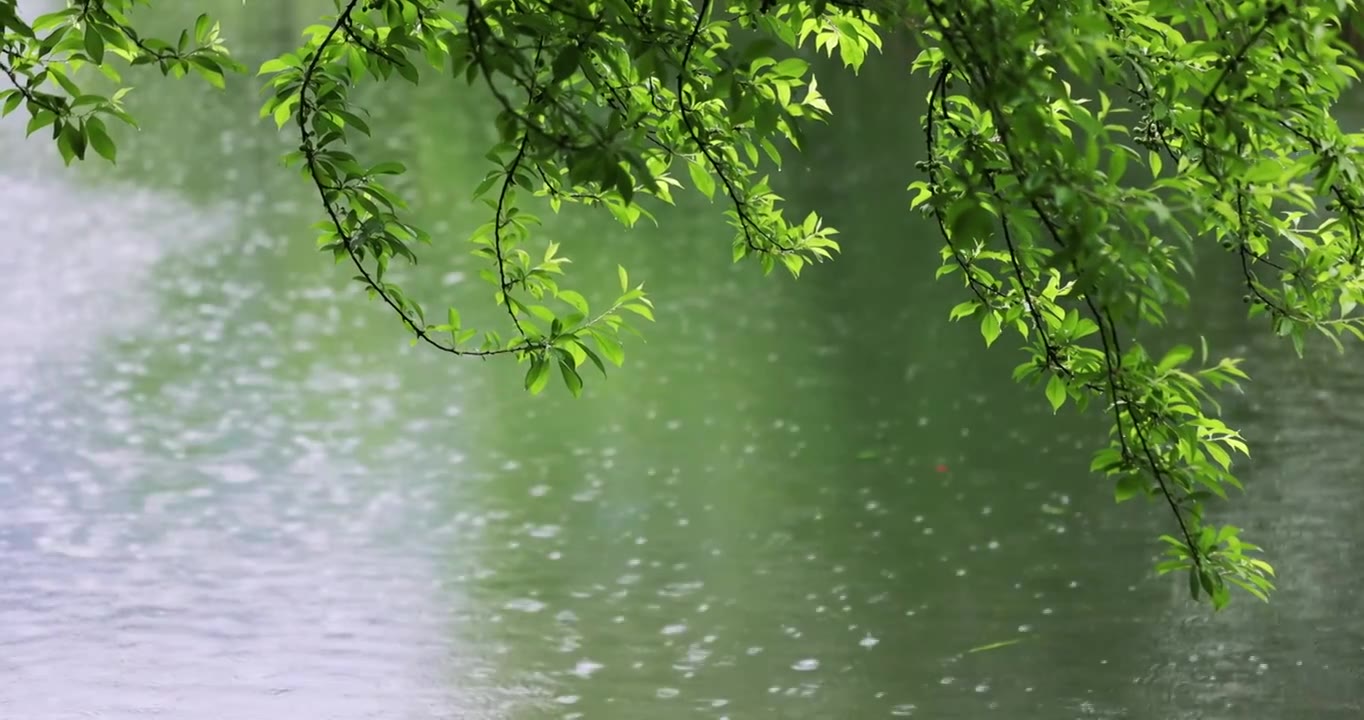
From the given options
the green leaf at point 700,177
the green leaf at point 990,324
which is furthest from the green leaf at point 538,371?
the green leaf at point 990,324

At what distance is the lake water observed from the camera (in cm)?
672

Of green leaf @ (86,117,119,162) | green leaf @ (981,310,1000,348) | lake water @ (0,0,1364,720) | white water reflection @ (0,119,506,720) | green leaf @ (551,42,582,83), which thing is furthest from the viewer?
white water reflection @ (0,119,506,720)

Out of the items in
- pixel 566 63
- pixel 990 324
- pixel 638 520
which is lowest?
pixel 566 63

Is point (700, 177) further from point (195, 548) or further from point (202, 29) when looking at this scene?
point (195, 548)

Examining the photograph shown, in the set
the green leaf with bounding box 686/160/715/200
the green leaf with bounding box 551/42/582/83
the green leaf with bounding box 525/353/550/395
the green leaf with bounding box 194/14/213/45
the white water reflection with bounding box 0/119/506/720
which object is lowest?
the green leaf with bounding box 551/42/582/83

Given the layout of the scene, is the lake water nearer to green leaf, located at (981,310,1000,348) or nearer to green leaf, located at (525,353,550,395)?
green leaf, located at (981,310,1000,348)

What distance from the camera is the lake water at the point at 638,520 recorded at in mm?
6723

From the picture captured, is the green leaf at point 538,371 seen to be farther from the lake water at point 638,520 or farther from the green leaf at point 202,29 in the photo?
the lake water at point 638,520

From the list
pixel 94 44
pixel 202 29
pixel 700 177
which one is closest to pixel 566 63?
pixel 700 177

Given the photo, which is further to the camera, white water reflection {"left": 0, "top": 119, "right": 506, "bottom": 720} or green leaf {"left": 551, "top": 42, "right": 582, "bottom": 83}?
white water reflection {"left": 0, "top": 119, "right": 506, "bottom": 720}

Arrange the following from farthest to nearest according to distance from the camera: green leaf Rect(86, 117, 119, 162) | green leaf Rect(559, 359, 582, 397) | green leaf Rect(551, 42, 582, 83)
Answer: green leaf Rect(559, 359, 582, 397) → green leaf Rect(86, 117, 119, 162) → green leaf Rect(551, 42, 582, 83)

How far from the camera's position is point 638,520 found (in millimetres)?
8664

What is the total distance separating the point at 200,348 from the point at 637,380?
3.80 meters

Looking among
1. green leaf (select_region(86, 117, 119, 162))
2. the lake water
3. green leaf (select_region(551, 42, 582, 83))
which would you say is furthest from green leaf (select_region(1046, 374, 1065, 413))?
the lake water
